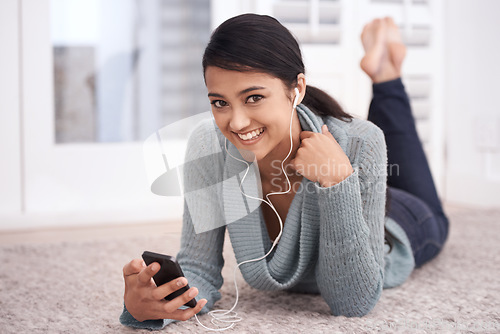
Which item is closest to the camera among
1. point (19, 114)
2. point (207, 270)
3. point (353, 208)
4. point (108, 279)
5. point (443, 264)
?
point (353, 208)

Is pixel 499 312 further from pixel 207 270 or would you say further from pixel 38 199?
pixel 38 199

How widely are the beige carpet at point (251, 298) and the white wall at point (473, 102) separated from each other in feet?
2.70

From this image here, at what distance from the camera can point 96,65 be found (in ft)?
7.03

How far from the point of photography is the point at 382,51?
5.15ft

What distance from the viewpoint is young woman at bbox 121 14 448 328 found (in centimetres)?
83

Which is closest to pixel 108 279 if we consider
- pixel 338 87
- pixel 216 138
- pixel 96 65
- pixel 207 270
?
pixel 207 270

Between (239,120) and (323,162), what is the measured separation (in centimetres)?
16

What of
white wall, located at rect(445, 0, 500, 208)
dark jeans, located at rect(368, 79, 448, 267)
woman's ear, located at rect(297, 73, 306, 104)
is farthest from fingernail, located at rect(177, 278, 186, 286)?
white wall, located at rect(445, 0, 500, 208)

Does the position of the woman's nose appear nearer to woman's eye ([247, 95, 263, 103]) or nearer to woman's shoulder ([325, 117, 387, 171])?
woman's eye ([247, 95, 263, 103])

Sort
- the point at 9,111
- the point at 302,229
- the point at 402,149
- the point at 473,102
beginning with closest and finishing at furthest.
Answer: the point at 302,229
the point at 402,149
the point at 9,111
the point at 473,102

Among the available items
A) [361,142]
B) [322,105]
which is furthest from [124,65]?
[361,142]

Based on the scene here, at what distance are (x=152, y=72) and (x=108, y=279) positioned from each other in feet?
3.83

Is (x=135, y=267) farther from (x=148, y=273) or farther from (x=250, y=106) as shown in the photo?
(x=250, y=106)

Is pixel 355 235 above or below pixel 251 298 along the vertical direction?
above
